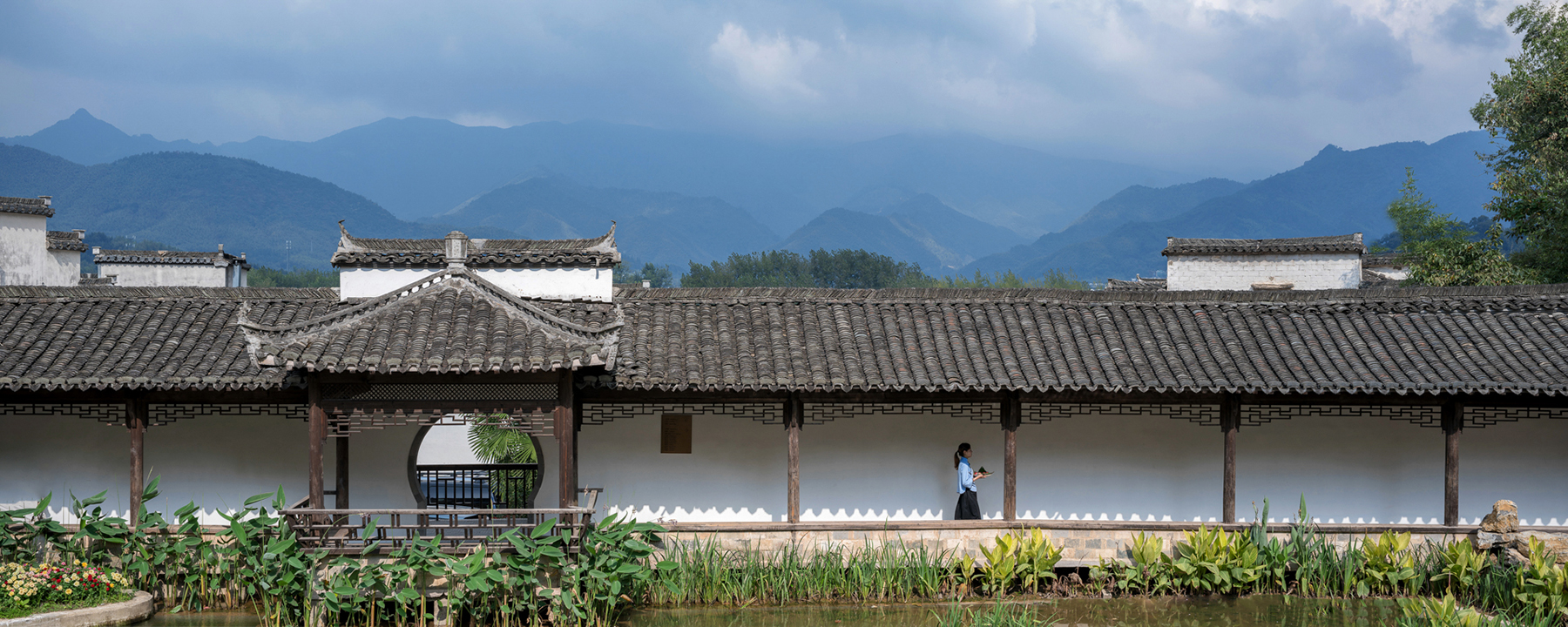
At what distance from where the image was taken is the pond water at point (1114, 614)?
9.11 metres

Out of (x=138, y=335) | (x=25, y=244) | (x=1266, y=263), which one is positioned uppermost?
(x=25, y=244)

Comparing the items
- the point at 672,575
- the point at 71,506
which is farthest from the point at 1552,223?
the point at 71,506

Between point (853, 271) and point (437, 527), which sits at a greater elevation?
point (853, 271)

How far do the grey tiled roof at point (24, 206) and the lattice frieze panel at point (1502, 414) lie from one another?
31.2m

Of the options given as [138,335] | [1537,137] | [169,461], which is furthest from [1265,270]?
[138,335]

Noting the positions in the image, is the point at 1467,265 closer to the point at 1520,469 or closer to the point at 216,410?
the point at 1520,469

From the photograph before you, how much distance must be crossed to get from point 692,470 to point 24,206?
25578 mm

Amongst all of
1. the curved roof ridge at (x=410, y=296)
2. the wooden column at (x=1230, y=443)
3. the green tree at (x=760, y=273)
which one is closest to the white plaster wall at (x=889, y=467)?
the wooden column at (x=1230, y=443)

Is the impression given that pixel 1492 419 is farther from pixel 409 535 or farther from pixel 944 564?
pixel 409 535

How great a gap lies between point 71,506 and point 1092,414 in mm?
10781

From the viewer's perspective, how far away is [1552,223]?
19.6 m

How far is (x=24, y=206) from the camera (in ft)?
88.7

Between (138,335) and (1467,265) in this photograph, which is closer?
(138,335)

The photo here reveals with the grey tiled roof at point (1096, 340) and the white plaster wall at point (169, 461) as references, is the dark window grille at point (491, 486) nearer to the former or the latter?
the white plaster wall at point (169, 461)
